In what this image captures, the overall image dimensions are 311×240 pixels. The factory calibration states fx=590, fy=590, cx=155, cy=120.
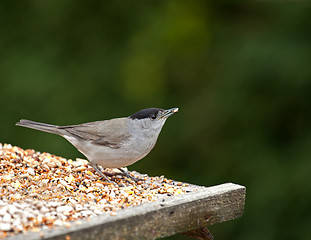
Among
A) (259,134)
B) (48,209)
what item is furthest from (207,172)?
(48,209)

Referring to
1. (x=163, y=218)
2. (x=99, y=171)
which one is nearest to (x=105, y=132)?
(x=99, y=171)

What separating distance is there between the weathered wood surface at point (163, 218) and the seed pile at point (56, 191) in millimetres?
109

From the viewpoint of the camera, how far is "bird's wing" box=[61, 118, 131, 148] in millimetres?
4371

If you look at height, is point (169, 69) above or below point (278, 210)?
above

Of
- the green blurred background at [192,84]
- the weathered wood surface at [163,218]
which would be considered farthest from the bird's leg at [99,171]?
the green blurred background at [192,84]

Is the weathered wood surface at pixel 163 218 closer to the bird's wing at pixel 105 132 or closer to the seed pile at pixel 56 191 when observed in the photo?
the seed pile at pixel 56 191

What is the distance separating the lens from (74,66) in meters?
6.85

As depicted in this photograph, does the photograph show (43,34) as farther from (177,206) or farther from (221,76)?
(177,206)

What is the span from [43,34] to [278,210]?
3.44m

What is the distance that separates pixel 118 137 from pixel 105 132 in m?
0.16

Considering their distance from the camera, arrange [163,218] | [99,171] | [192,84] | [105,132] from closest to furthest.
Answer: [163,218], [99,171], [105,132], [192,84]

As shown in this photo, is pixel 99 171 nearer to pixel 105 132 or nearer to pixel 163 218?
pixel 105 132

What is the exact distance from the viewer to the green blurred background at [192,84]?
5.66 metres

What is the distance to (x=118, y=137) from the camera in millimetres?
4383
